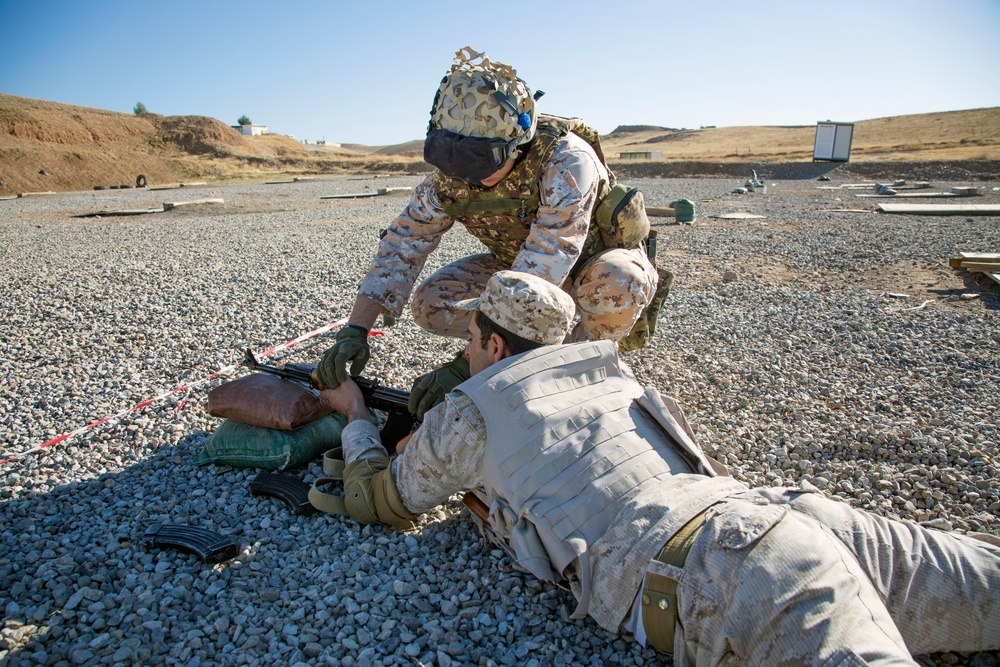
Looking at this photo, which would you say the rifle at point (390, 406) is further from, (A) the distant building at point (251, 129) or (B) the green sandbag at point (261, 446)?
(A) the distant building at point (251, 129)

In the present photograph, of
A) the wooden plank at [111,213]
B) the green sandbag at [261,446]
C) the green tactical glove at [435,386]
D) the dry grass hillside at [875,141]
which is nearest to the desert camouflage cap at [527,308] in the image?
the green tactical glove at [435,386]

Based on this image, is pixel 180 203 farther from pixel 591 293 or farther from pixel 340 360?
pixel 591 293

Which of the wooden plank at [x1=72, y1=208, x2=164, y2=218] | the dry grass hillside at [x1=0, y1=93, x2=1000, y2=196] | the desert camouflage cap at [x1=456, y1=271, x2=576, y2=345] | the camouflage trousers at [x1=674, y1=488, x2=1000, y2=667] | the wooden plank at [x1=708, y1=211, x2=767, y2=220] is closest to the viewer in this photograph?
the camouflage trousers at [x1=674, y1=488, x2=1000, y2=667]

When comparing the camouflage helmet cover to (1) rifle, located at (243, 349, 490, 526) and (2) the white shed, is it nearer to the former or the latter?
(1) rifle, located at (243, 349, 490, 526)

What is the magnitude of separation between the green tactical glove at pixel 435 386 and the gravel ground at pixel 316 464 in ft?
1.84

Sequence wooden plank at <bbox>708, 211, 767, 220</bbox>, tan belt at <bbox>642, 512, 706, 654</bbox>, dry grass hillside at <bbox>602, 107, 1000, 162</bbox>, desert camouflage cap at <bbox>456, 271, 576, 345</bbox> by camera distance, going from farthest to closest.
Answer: dry grass hillside at <bbox>602, 107, 1000, 162</bbox>, wooden plank at <bbox>708, 211, 767, 220</bbox>, desert camouflage cap at <bbox>456, 271, 576, 345</bbox>, tan belt at <bbox>642, 512, 706, 654</bbox>

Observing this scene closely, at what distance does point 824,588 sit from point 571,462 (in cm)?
85

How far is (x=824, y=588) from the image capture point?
5.98 ft

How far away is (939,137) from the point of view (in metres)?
47.9

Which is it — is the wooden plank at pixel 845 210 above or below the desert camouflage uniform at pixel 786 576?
below

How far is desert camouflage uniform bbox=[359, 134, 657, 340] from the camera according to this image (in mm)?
3670

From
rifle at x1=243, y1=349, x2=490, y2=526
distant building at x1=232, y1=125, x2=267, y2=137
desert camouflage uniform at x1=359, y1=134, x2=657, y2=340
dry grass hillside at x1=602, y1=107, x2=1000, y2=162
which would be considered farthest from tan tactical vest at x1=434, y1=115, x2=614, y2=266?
distant building at x1=232, y1=125, x2=267, y2=137

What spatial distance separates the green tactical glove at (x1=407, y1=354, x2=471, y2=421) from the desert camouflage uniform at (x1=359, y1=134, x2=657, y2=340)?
2.01 ft

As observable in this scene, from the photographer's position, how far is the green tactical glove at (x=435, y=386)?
3389 mm
